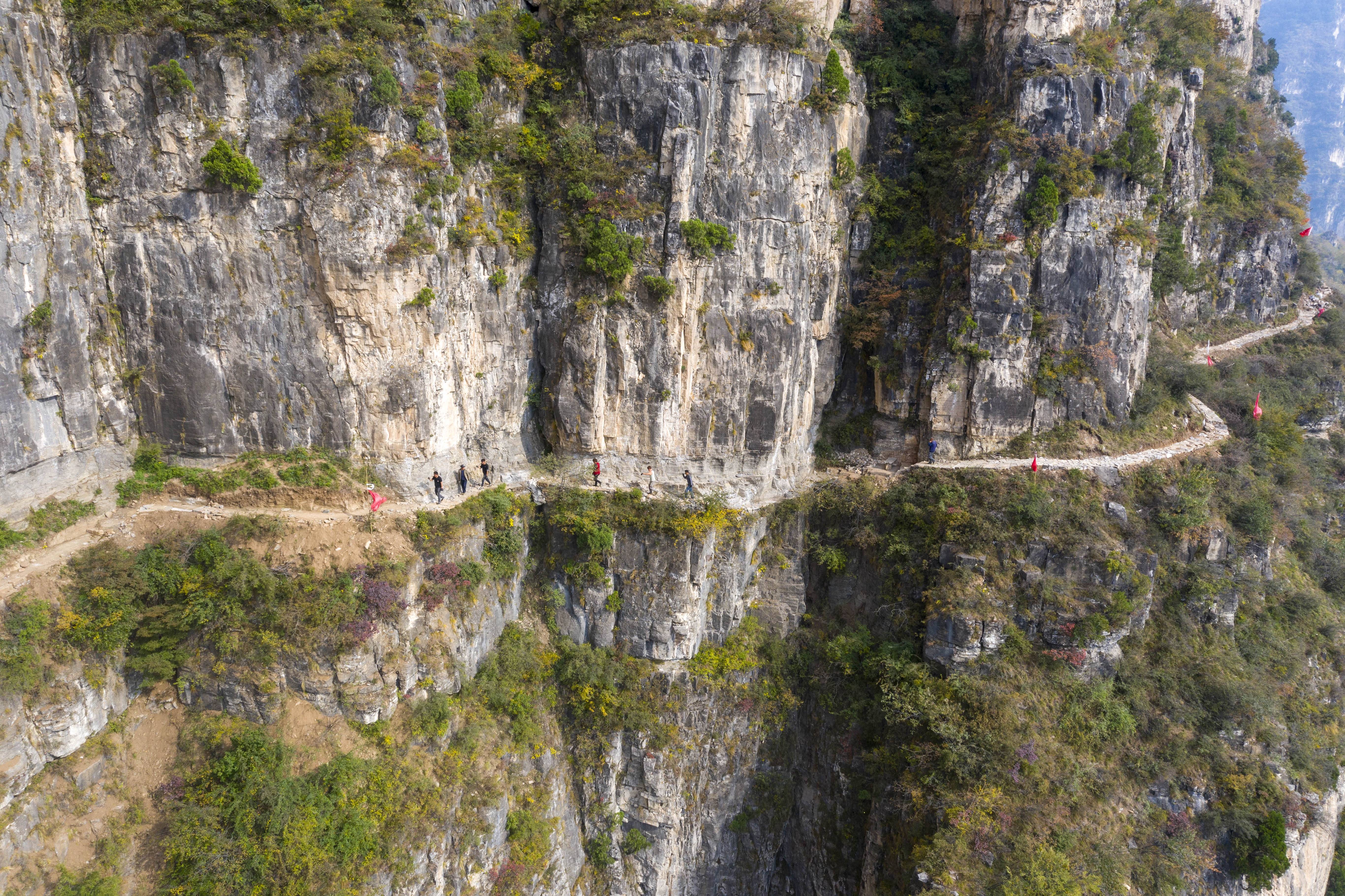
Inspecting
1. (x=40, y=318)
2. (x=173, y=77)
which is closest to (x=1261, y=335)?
(x=173, y=77)

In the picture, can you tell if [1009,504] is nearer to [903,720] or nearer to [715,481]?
[903,720]

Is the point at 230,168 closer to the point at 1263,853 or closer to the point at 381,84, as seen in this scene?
the point at 381,84

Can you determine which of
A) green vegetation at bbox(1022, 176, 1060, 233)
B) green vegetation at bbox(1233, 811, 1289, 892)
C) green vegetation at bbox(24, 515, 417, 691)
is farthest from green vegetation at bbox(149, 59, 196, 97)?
green vegetation at bbox(1233, 811, 1289, 892)

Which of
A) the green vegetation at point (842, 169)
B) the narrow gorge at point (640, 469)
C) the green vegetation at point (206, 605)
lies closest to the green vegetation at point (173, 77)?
the narrow gorge at point (640, 469)

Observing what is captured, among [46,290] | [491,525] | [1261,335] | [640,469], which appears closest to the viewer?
[46,290]

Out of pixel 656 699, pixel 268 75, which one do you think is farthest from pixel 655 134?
pixel 656 699

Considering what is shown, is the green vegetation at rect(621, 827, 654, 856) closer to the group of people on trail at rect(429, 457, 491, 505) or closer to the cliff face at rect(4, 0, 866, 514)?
the cliff face at rect(4, 0, 866, 514)
